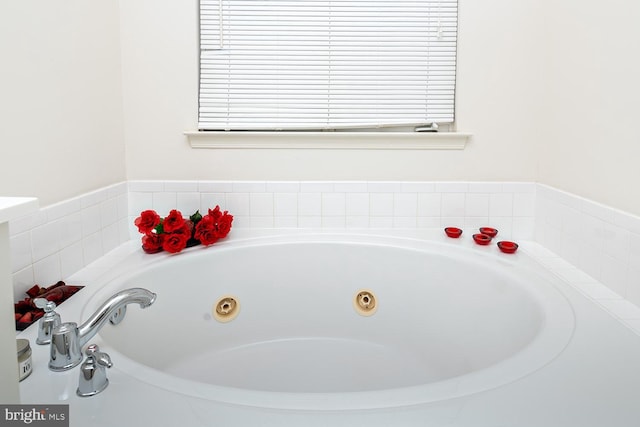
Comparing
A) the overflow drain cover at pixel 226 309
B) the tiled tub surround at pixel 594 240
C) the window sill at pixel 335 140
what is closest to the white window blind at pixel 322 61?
the window sill at pixel 335 140

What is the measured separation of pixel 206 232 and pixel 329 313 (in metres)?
0.61

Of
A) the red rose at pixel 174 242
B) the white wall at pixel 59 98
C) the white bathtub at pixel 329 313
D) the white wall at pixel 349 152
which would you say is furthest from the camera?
the red rose at pixel 174 242

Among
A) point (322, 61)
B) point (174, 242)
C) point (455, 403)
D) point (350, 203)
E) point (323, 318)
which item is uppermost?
point (322, 61)

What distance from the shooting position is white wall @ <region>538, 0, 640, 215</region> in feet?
4.80

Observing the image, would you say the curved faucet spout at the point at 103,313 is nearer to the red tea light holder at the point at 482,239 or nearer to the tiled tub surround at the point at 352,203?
the tiled tub surround at the point at 352,203

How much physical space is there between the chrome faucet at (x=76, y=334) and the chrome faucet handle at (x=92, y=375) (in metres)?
0.11

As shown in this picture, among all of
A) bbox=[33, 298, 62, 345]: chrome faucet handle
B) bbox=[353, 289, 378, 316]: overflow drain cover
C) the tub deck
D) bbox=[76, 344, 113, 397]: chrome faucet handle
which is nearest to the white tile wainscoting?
bbox=[353, 289, 378, 316]: overflow drain cover

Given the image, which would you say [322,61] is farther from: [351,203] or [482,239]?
[482,239]

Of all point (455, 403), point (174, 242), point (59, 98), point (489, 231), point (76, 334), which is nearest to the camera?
point (455, 403)

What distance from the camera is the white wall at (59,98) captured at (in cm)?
136

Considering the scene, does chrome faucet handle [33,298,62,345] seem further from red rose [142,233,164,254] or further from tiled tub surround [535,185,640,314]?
tiled tub surround [535,185,640,314]

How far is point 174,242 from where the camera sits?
1873 mm

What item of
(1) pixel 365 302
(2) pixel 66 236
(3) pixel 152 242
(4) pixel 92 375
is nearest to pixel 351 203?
(1) pixel 365 302

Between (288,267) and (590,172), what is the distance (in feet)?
3.90
